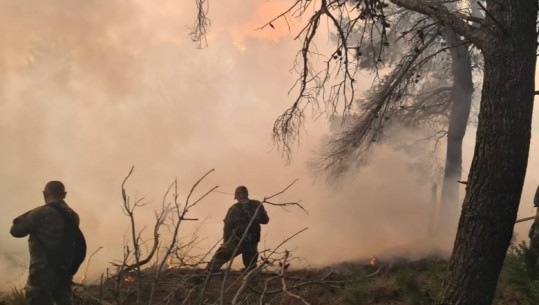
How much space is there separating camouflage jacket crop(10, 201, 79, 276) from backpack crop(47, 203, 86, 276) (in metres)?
0.04

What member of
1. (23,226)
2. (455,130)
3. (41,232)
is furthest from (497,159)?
(455,130)

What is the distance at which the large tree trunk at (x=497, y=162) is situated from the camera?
355 cm

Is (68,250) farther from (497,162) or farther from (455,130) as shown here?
(455,130)

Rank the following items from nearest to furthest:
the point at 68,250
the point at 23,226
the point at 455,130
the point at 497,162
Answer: the point at 497,162
the point at 23,226
the point at 68,250
the point at 455,130

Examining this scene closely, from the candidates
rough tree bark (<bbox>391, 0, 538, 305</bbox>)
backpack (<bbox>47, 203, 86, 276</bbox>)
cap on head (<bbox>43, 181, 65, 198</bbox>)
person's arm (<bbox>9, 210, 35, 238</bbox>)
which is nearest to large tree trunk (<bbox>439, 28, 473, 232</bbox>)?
rough tree bark (<bbox>391, 0, 538, 305</bbox>)

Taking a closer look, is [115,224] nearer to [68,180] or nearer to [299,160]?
[68,180]

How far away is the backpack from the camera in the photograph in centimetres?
512

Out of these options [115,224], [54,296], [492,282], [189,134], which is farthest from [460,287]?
[189,134]

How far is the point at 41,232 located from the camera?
5.04 m

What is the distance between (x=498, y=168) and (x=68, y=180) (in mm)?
11418

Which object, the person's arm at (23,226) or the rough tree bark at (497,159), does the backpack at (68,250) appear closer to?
the person's arm at (23,226)

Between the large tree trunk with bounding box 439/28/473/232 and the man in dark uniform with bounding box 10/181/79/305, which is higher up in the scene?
the large tree trunk with bounding box 439/28/473/232

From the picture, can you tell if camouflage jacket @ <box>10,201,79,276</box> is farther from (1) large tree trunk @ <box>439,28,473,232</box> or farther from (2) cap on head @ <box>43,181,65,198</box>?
(1) large tree trunk @ <box>439,28,473,232</box>

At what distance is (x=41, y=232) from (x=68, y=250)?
1.08 ft
